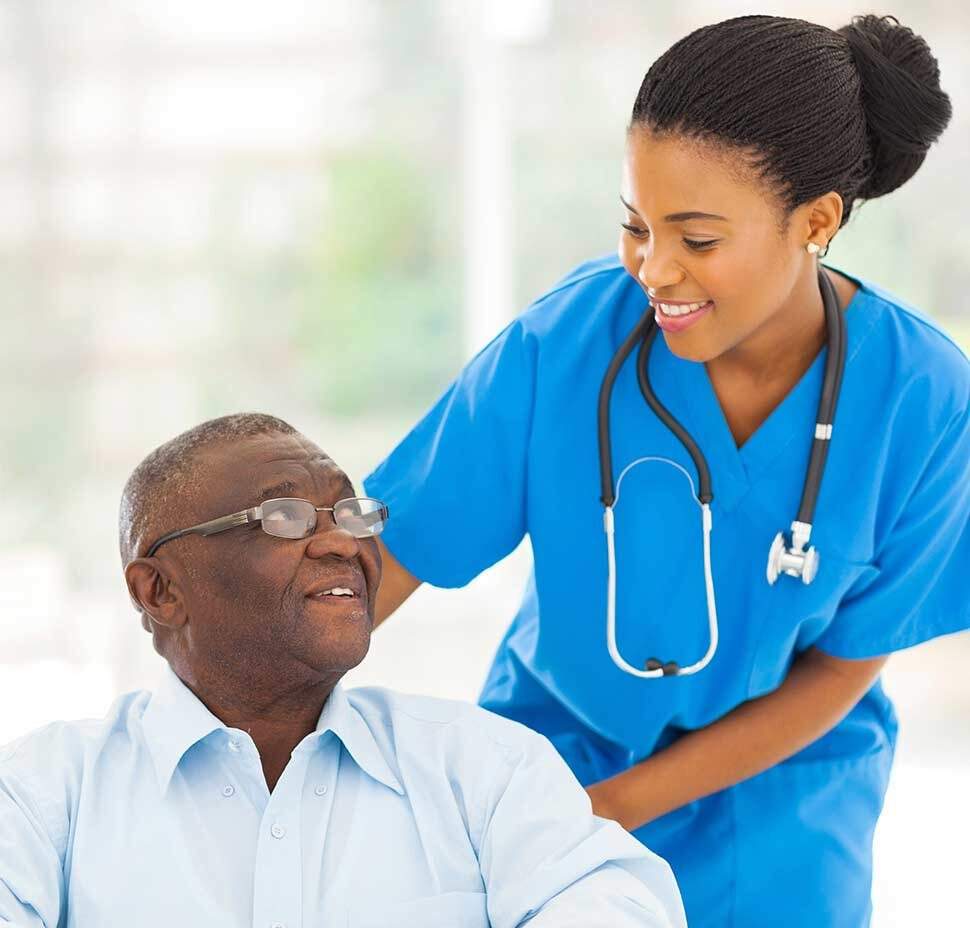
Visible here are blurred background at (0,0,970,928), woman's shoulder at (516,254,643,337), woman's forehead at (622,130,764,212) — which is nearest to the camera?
woman's forehead at (622,130,764,212)

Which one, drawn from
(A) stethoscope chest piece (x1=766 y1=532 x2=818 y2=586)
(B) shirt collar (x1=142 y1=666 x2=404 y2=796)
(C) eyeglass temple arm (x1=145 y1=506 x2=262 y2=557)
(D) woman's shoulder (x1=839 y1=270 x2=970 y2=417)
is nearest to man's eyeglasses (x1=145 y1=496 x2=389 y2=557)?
(C) eyeglass temple arm (x1=145 y1=506 x2=262 y2=557)

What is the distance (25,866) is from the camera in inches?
49.8

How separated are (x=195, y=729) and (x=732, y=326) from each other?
719 mm

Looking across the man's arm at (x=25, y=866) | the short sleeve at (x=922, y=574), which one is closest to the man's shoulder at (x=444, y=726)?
the man's arm at (x=25, y=866)

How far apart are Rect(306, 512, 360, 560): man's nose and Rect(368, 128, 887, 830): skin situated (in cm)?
24

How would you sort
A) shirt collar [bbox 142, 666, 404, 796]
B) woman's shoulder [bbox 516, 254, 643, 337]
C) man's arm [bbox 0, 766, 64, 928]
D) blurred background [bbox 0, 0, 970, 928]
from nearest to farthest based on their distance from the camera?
man's arm [bbox 0, 766, 64, 928]
shirt collar [bbox 142, 666, 404, 796]
woman's shoulder [bbox 516, 254, 643, 337]
blurred background [bbox 0, 0, 970, 928]

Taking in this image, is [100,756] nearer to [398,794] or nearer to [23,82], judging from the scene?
[398,794]

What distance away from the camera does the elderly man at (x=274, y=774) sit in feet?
4.27

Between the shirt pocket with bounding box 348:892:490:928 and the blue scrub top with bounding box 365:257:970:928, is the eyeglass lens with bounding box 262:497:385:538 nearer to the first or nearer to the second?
the blue scrub top with bounding box 365:257:970:928

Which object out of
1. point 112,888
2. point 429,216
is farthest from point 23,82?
point 112,888

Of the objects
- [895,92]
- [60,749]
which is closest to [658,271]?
[895,92]

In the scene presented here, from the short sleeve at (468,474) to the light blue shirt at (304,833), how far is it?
30cm

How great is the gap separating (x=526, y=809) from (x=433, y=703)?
180 mm

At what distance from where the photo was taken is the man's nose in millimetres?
1400
